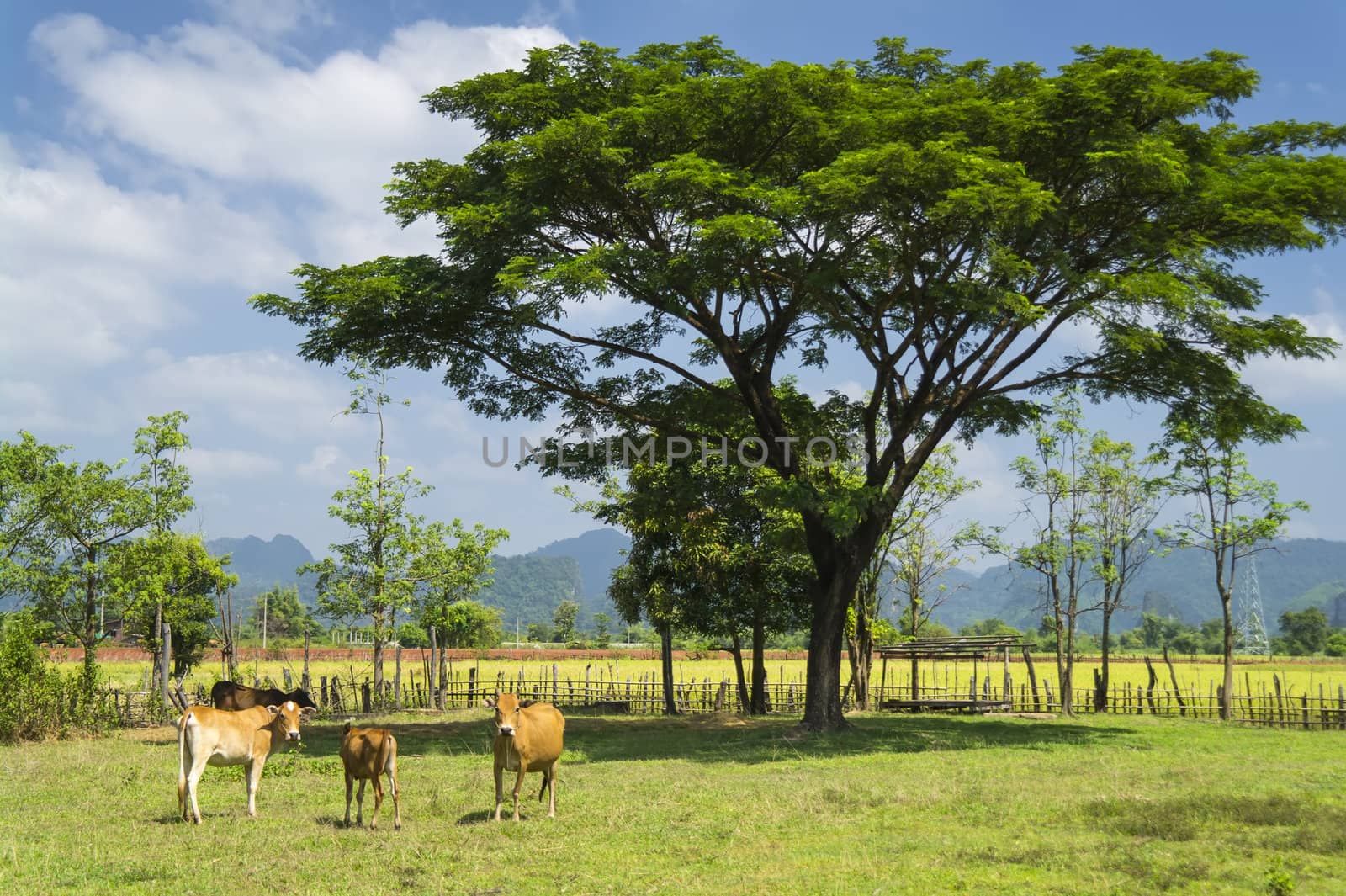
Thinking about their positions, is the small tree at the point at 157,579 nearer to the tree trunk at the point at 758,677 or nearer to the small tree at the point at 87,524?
the small tree at the point at 87,524

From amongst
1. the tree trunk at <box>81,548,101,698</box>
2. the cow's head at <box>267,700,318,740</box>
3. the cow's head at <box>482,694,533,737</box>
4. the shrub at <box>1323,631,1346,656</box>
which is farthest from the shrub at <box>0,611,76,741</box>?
the shrub at <box>1323,631,1346,656</box>

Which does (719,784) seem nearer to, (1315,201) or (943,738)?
(943,738)

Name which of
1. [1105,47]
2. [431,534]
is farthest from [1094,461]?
[431,534]

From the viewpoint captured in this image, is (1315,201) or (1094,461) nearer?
(1315,201)

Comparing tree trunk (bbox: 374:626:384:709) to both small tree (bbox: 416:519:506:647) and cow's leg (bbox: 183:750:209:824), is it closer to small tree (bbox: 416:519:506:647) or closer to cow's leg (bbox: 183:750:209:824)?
small tree (bbox: 416:519:506:647)

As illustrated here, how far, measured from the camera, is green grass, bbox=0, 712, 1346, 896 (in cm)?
792

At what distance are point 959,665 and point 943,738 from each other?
5140 cm

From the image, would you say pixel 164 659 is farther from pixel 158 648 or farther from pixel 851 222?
pixel 851 222

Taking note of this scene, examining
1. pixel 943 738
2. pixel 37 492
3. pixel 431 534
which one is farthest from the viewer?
pixel 431 534

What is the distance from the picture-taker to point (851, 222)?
57.5ft

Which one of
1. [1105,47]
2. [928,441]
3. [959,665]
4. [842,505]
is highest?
[1105,47]

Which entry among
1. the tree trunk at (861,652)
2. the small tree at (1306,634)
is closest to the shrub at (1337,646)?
the small tree at (1306,634)

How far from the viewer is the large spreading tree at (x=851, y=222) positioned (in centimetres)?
1678

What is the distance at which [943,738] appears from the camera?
1933 cm
